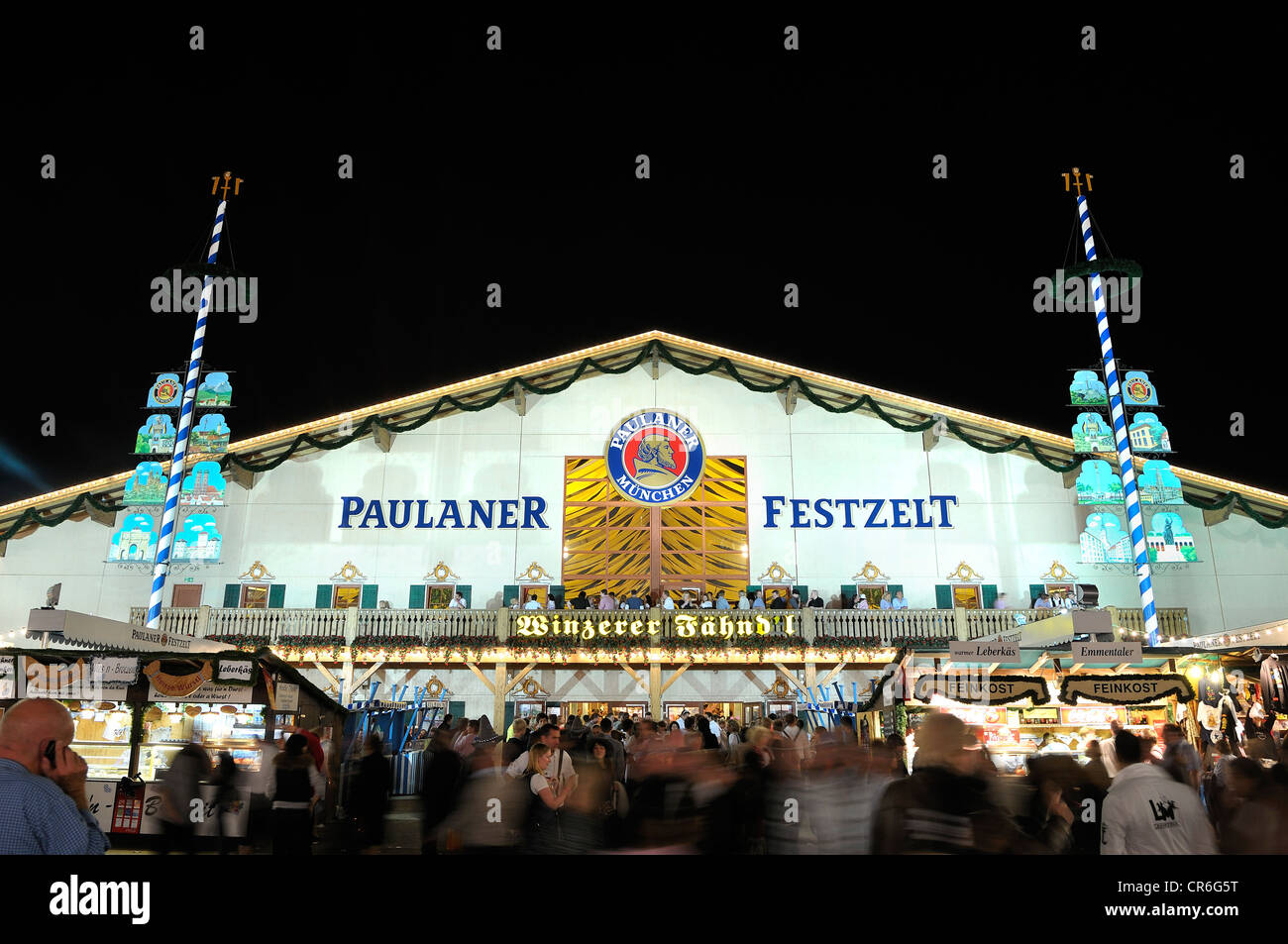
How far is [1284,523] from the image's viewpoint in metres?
20.9

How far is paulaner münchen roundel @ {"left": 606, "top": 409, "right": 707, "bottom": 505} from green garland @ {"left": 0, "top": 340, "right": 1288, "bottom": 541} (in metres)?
1.67

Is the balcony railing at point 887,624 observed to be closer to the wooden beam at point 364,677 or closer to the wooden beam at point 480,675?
the wooden beam at point 480,675

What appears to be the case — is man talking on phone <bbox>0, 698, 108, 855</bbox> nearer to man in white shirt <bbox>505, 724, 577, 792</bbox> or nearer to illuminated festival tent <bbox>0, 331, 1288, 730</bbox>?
man in white shirt <bbox>505, 724, 577, 792</bbox>

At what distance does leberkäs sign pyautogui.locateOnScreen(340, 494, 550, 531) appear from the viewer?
2348cm

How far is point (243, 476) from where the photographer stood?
77.3 feet

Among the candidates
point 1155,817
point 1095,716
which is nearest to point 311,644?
point 1095,716

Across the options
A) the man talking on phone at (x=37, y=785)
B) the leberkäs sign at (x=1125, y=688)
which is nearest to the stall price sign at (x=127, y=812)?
the man talking on phone at (x=37, y=785)

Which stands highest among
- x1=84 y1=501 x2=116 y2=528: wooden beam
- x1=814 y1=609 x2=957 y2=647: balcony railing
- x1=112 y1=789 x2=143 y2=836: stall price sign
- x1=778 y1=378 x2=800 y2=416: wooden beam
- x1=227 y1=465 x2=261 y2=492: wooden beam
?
x1=778 y1=378 x2=800 y2=416: wooden beam

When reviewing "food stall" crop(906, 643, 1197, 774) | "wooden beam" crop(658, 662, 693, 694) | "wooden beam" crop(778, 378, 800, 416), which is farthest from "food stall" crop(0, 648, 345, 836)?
"wooden beam" crop(778, 378, 800, 416)

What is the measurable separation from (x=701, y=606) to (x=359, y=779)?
591 inches

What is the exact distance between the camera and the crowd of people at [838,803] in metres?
3.74
